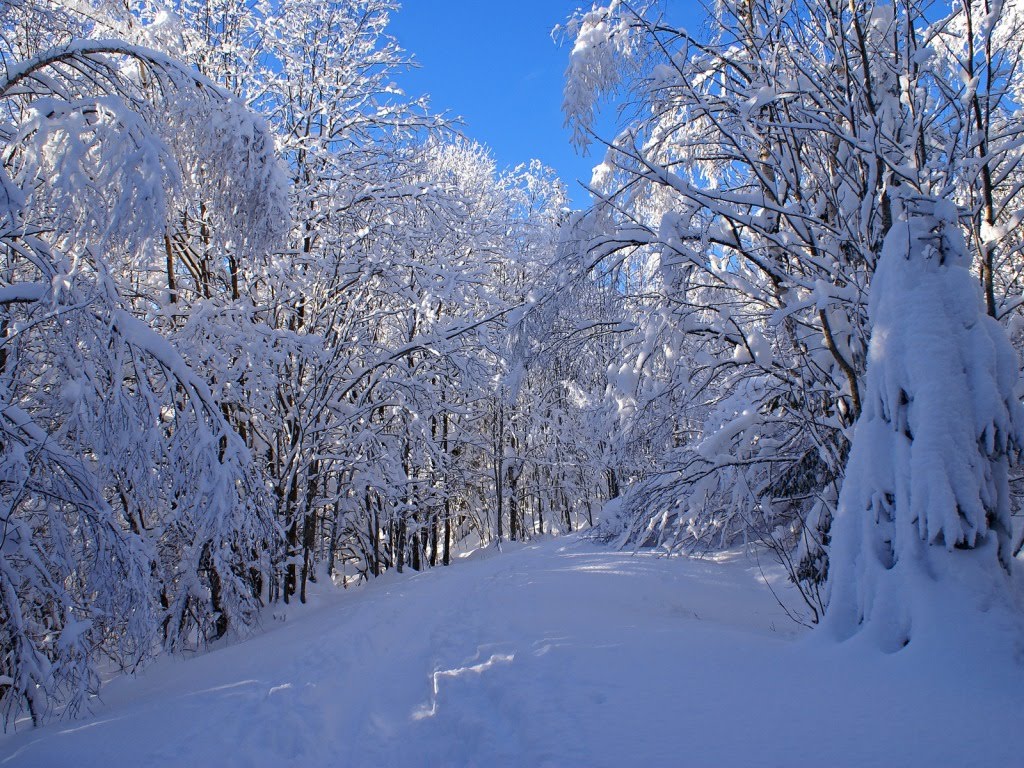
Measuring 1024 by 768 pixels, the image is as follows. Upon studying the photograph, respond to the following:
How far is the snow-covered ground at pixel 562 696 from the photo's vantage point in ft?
8.34

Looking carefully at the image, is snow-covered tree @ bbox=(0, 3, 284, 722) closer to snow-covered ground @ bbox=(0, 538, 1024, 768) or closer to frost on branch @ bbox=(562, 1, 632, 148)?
snow-covered ground @ bbox=(0, 538, 1024, 768)

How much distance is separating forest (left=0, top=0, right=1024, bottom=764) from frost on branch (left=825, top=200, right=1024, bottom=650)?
0.05 ft

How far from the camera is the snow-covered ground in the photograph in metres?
2.54

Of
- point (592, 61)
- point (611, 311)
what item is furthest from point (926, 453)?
point (592, 61)

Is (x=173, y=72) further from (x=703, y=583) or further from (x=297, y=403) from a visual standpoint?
(x=703, y=583)

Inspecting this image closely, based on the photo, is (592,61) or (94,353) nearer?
(94,353)

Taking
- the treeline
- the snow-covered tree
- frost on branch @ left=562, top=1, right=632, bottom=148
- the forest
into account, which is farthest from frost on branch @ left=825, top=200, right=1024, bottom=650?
the snow-covered tree

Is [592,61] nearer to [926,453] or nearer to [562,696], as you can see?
[926,453]

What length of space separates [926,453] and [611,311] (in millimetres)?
3033

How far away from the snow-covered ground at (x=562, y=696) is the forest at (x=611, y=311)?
1.20 ft

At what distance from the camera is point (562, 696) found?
3.72 metres

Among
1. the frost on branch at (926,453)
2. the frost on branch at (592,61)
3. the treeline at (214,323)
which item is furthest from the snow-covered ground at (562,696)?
the frost on branch at (592,61)

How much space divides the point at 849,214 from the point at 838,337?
96 centimetres

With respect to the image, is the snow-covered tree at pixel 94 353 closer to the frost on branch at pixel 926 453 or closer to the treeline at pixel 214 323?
the treeline at pixel 214 323
